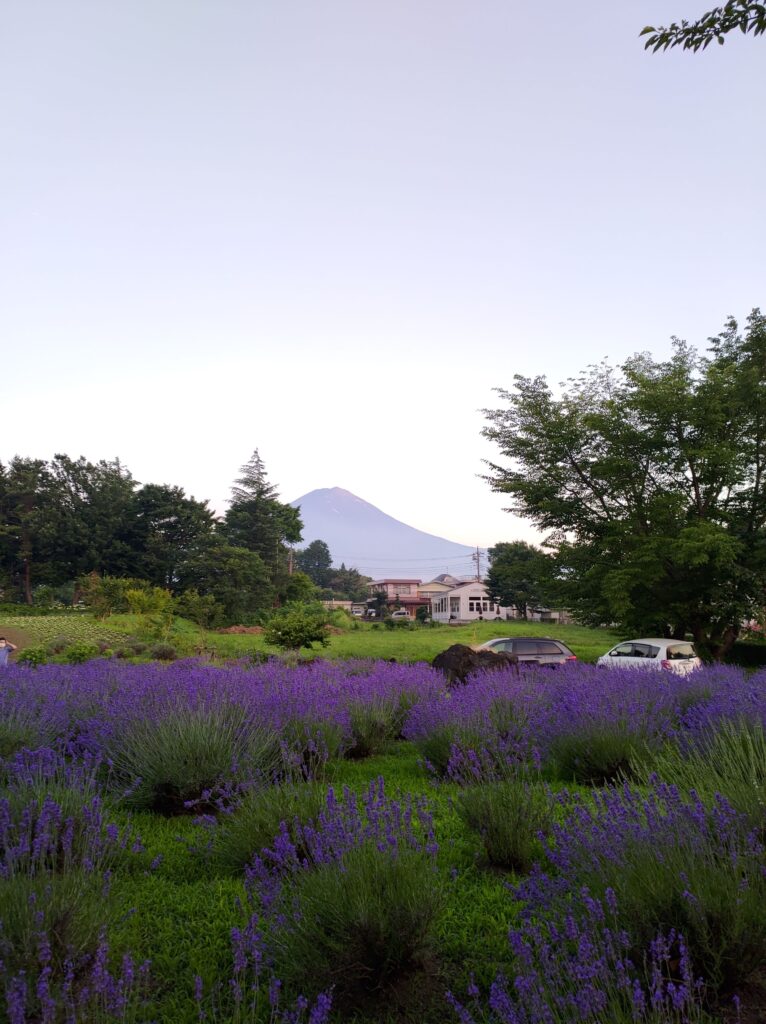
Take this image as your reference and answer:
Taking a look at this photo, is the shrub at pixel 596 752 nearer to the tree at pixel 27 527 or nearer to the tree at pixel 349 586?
the tree at pixel 27 527

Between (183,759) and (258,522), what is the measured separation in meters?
54.0

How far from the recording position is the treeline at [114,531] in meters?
54.1

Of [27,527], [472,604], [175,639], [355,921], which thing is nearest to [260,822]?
[355,921]

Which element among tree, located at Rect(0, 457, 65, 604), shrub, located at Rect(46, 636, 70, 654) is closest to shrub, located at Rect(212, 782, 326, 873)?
shrub, located at Rect(46, 636, 70, 654)

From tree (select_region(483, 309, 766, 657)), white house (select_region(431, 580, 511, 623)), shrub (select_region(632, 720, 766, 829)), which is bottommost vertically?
white house (select_region(431, 580, 511, 623))

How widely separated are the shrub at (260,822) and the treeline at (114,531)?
46049 mm

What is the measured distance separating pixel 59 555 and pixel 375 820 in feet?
195

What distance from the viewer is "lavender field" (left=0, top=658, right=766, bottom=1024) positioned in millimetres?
2328

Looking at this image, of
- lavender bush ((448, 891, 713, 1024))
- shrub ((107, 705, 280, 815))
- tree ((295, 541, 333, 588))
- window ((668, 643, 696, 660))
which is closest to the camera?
lavender bush ((448, 891, 713, 1024))

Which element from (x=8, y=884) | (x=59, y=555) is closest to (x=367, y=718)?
Answer: (x=8, y=884)

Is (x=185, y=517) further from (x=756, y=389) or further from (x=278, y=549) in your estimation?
(x=756, y=389)

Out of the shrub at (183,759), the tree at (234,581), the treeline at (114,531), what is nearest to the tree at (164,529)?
the treeline at (114,531)

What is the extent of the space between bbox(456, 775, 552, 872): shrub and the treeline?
46.2m

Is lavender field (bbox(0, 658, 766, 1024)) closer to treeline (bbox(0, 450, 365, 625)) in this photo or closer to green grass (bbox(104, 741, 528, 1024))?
green grass (bbox(104, 741, 528, 1024))
